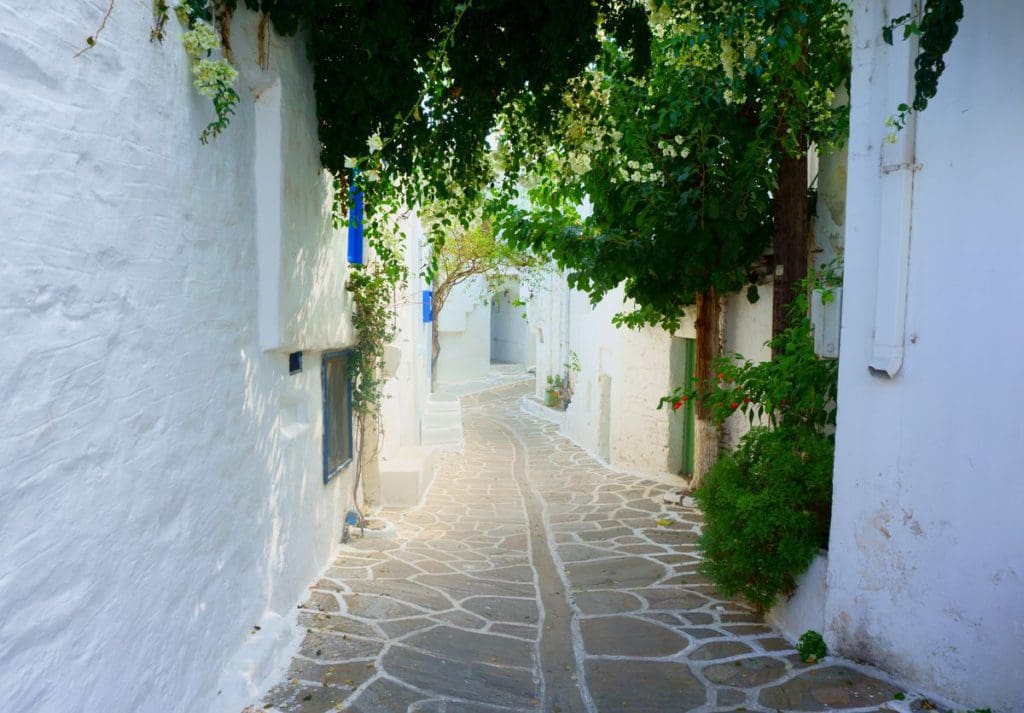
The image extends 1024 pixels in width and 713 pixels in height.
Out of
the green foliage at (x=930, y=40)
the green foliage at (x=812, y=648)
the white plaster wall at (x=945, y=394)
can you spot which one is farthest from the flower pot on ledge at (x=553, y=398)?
the green foliage at (x=930, y=40)

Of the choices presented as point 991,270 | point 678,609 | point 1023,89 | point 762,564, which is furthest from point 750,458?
point 1023,89

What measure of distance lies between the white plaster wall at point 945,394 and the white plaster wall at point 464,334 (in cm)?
2470

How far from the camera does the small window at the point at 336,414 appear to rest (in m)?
6.95

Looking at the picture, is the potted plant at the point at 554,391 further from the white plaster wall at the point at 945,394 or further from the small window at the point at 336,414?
the white plaster wall at the point at 945,394

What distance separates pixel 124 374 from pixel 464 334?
95.4ft

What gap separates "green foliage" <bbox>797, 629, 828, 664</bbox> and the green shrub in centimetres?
37

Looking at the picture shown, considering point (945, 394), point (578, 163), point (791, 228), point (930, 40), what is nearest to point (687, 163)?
point (791, 228)

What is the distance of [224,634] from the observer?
167 inches

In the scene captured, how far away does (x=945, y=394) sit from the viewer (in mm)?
4012

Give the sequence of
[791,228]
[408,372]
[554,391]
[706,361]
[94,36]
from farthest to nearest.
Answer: [554,391] → [408,372] → [706,361] → [791,228] → [94,36]

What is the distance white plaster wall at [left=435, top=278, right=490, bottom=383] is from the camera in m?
30.2

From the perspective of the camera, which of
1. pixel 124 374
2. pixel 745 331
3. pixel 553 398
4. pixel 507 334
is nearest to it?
pixel 124 374

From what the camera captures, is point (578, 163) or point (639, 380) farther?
point (639, 380)

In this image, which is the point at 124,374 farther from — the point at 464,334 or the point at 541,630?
the point at 464,334
